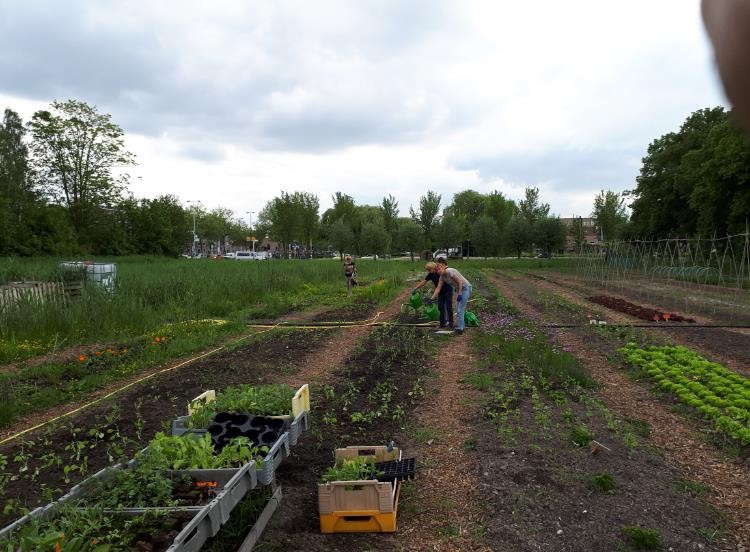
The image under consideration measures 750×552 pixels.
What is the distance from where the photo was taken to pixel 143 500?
294 cm

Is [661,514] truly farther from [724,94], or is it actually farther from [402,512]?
[724,94]

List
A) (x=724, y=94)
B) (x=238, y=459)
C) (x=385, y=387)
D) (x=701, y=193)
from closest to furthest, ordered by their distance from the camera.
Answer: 1. (x=724, y=94)
2. (x=238, y=459)
3. (x=385, y=387)
4. (x=701, y=193)

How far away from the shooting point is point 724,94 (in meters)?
0.65

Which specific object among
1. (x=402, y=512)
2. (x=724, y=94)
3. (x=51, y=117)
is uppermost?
(x=51, y=117)

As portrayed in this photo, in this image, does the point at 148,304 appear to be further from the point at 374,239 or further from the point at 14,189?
the point at 374,239

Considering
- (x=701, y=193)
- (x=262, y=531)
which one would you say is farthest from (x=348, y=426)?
(x=701, y=193)

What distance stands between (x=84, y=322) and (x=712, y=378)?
35.0 feet

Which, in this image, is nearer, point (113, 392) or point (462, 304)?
point (113, 392)

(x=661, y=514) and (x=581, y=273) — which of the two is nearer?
(x=661, y=514)

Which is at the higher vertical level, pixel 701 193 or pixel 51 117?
pixel 51 117

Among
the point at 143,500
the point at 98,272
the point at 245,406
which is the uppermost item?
the point at 98,272

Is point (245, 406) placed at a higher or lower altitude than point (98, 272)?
lower

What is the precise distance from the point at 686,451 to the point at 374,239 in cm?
4403

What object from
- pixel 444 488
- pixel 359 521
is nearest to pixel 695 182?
pixel 444 488
